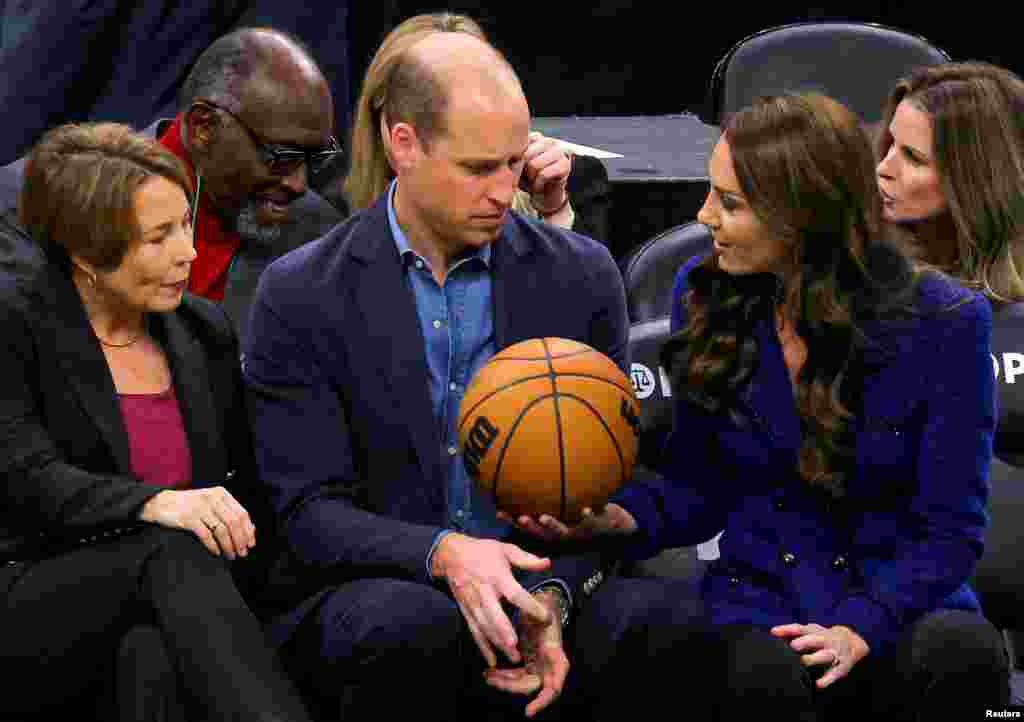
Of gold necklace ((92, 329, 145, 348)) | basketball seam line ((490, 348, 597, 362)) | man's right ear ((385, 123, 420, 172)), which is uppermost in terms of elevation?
man's right ear ((385, 123, 420, 172))

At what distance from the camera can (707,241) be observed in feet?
12.3

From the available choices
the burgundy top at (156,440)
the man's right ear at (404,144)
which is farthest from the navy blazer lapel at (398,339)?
the burgundy top at (156,440)

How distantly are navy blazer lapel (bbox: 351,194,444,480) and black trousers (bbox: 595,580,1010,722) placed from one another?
0.57 metres

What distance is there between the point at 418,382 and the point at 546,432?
0.37m

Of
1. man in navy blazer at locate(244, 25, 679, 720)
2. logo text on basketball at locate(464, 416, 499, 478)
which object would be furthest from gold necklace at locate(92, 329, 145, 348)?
logo text on basketball at locate(464, 416, 499, 478)

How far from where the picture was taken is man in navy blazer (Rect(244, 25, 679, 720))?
2717 mm

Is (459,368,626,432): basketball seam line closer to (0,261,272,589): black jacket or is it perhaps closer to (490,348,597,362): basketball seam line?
(490,348,597,362): basketball seam line

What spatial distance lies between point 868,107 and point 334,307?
1940mm

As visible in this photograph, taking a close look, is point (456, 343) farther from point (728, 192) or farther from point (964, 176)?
point (964, 176)

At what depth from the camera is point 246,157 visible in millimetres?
3793

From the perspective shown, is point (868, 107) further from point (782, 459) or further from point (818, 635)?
point (818, 635)

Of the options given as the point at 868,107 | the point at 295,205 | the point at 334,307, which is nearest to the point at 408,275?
the point at 334,307

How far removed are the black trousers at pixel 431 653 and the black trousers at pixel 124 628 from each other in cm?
13

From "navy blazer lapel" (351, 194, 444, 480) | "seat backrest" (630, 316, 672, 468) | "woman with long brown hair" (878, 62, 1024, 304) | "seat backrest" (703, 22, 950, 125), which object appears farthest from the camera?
"seat backrest" (703, 22, 950, 125)
